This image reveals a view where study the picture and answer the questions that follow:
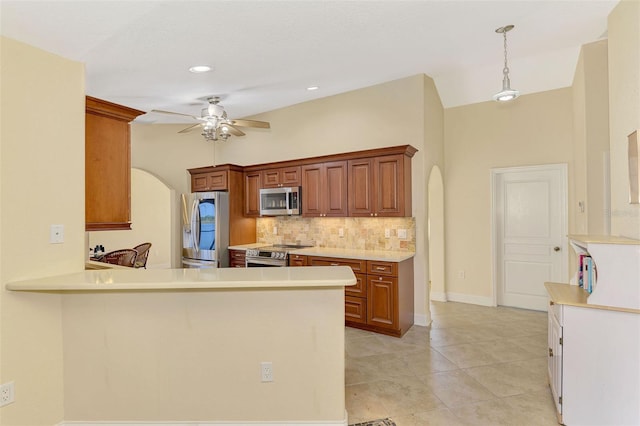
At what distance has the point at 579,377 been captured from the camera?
2.29 metres

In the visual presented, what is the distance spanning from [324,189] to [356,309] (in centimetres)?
166

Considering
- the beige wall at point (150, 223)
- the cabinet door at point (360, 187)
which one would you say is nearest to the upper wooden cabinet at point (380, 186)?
the cabinet door at point (360, 187)

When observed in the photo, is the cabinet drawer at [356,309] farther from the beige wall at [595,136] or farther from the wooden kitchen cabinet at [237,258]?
the beige wall at [595,136]

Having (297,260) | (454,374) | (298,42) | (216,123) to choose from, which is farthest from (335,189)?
(454,374)

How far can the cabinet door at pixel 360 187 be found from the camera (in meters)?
4.52

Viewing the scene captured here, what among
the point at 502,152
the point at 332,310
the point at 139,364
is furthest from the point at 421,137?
the point at 139,364

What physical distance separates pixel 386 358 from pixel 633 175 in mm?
2482

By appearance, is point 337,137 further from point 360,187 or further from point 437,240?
point 437,240

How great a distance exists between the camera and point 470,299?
5441 mm

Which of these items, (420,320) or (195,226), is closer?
(420,320)

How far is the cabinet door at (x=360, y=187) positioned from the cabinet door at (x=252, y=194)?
1737mm

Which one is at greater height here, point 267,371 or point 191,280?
point 191,280

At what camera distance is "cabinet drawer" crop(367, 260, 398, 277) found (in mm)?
3998

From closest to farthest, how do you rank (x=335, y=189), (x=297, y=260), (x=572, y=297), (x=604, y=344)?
(x=604, y=344), (x=572, y=297), (x=297, y=260), (x=335, y=189)
